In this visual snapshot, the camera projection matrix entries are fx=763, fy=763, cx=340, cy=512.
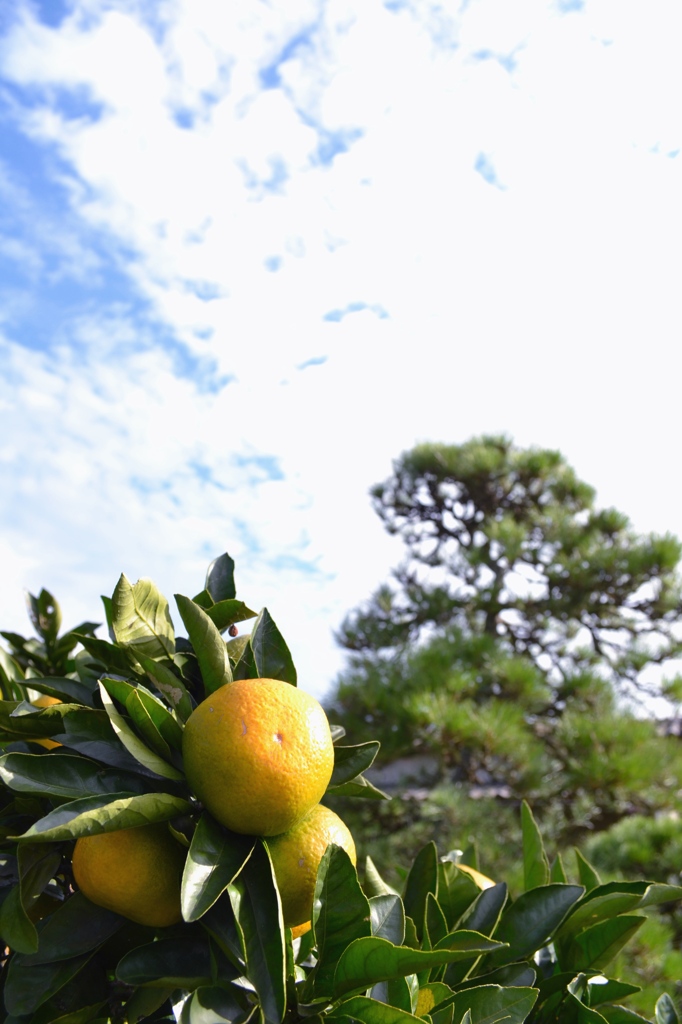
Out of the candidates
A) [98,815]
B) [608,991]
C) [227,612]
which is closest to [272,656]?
[227,612]

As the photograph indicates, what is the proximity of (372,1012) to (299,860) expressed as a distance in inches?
3.1

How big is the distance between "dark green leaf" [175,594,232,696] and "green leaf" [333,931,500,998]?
16 centimetres

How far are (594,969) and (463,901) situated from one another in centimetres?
10

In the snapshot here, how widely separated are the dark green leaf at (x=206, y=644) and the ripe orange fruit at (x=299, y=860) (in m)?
0.10

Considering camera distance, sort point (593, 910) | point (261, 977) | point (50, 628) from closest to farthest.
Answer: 1. point (261, 977)
2. point (593, 910)
3. point (50, 628)

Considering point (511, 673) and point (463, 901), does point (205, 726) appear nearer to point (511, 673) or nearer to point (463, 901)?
point (463, 901)

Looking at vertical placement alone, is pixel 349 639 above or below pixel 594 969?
above

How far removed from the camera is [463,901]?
23.3 inches

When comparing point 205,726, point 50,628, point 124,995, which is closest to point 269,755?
point 205,726

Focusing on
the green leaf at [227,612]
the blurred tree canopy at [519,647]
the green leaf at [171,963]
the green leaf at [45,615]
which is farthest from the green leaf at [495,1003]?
the blurred tree canopy at [519,647]

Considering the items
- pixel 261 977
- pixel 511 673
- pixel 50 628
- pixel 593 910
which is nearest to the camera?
pixel 261 977

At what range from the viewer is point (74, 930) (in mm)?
401

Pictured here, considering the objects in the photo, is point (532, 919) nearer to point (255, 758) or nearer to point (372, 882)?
point (372, 882)

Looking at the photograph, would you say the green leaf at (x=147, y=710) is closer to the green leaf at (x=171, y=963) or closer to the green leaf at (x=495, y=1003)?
the green leaf at (x=171, y=963)
